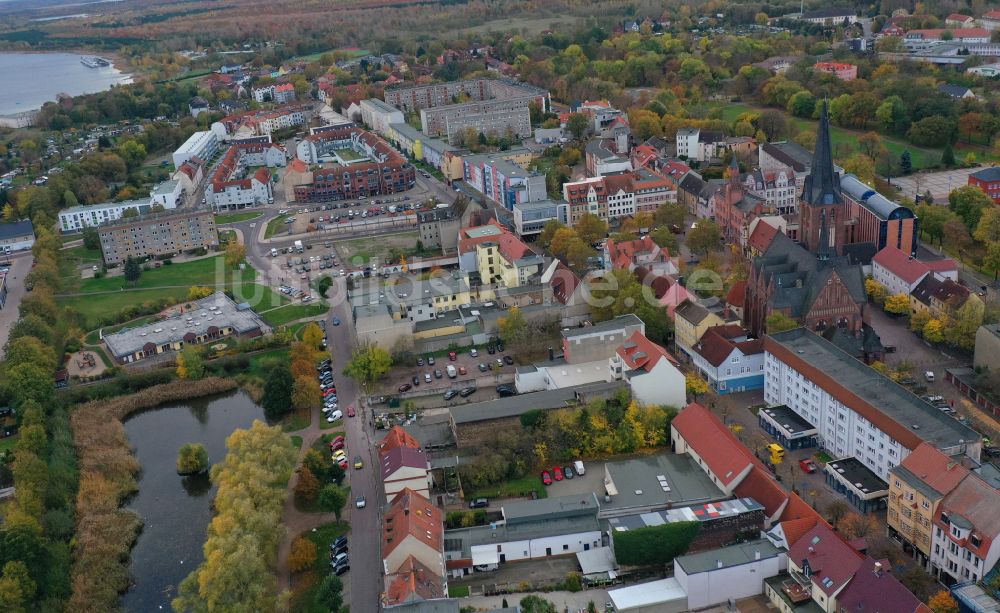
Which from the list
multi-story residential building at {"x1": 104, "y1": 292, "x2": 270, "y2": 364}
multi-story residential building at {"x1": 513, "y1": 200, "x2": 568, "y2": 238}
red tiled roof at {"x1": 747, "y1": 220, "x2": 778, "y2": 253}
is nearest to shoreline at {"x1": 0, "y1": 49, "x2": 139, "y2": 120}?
multi-story residential building at {"x1": 104, "y1": 292, "x2": 270, "y2": 364}

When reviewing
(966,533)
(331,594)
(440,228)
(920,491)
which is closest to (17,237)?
(440,228)

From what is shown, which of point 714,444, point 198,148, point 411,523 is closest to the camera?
point 411,523

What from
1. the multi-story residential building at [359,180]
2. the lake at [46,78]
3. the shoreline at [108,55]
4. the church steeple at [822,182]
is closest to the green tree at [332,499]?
the church steeple at [822,182]

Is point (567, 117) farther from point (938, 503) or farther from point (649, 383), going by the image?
point (938, 503)

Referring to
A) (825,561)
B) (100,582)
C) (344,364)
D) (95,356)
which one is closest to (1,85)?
(95,356)

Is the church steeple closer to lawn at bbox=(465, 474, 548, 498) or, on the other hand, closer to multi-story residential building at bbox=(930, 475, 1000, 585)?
multi-story residential building at bbox=(930, 475, 1000, 585)

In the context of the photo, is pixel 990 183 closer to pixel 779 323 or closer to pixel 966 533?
pixel 779 323

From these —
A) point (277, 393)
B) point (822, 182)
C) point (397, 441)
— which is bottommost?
point (277, 393)
